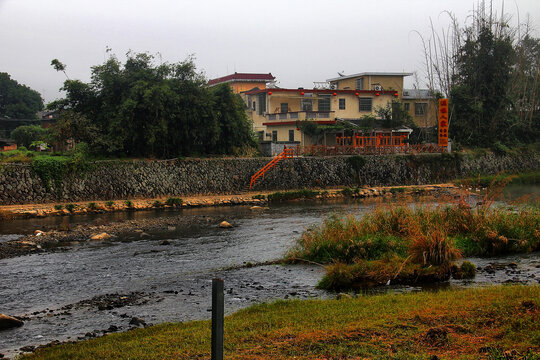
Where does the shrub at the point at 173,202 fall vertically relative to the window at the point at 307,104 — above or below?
below

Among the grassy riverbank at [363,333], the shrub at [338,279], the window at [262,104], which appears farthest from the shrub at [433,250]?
the window at [262,104]

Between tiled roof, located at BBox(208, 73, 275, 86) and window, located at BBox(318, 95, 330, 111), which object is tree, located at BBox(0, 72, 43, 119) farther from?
window, located at BBox(318, 95, 330, 111)

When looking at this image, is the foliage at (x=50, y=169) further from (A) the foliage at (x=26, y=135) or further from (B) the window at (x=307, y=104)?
(B) the window at (x=307, y=104)

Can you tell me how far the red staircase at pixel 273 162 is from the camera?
43.5 m

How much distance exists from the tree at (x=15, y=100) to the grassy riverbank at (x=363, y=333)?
239 feet

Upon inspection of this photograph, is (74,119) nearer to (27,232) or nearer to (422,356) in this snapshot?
(27,232)

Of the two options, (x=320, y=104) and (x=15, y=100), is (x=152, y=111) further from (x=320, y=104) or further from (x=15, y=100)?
(x=15, y=100)

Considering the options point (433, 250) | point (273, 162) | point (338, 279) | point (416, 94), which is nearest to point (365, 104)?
point (416, 94)

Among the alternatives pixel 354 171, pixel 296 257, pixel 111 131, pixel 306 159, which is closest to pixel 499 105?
pixel 354 171

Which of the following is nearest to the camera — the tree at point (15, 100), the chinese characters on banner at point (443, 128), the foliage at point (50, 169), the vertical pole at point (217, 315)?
the vertical pole at point (217, 315)

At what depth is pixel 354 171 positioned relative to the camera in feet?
154

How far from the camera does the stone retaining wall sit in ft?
116

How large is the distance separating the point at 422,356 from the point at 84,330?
7373mm

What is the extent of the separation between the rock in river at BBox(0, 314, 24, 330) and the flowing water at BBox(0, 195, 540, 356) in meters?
0.22
